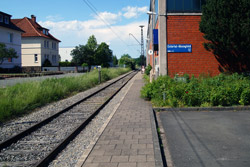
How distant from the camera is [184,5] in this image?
14547 mm

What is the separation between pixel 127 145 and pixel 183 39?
11.0 metres

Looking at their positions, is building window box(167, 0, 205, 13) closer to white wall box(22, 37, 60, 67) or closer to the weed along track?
the weed along track

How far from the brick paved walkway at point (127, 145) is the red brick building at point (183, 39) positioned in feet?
26.5

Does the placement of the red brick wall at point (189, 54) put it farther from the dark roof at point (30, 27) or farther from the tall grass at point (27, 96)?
the dark roof at point (30, 27)

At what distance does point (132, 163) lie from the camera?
12.9 feet

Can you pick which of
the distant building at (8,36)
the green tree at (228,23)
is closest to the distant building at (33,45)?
the distant building at (8,36)

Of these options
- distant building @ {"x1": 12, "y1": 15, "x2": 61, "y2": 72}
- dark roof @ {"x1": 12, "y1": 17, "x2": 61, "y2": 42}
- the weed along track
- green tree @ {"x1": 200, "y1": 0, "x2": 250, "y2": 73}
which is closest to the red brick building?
green tree @ {"x1": 200, "y1": 0, "x2": 250, "y2": 73}

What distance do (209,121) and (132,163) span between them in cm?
383

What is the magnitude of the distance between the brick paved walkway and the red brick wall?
8093mm

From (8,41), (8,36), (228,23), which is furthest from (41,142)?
(8,36)

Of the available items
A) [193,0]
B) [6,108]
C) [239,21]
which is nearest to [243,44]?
[239,21]

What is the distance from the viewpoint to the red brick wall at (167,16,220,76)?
14.5m

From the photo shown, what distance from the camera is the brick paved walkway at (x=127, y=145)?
157 inches

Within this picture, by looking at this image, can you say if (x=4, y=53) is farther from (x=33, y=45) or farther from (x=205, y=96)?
(x=205, y=96)
